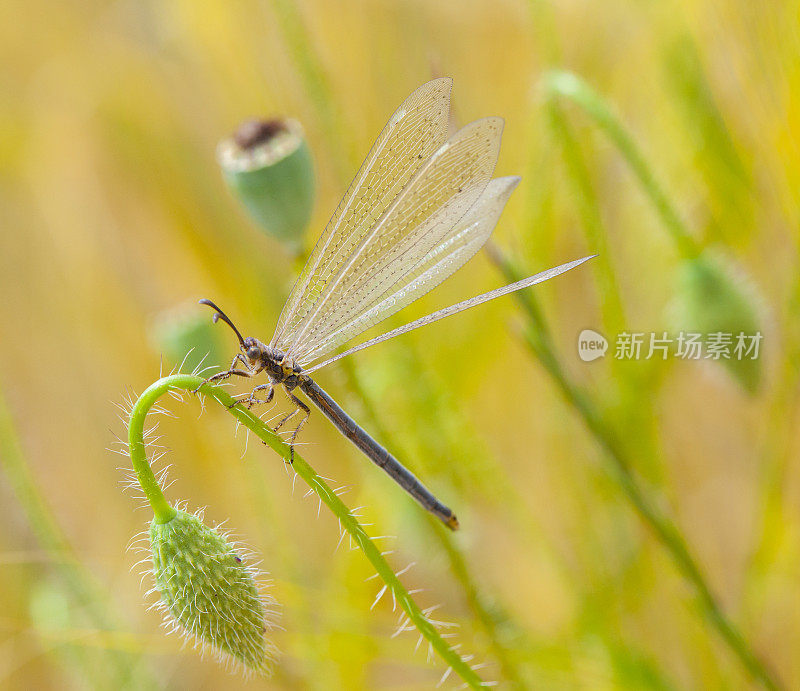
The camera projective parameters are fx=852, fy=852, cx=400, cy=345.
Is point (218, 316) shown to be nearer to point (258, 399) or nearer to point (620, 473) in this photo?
point (258, 399)

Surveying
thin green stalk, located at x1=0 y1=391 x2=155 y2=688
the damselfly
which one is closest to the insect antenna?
the damselfly

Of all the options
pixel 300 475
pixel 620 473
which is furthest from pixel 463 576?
pixel 300 475

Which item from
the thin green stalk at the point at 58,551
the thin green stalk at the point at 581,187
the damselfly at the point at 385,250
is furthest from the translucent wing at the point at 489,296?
the thin green stalk at the point at 58,551

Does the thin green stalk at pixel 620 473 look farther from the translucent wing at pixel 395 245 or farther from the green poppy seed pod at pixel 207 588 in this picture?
the green poppy seed pod at pixel 207 588

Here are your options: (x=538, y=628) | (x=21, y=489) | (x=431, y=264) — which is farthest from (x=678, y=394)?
(x=21, y=489)

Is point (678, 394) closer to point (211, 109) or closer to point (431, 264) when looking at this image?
point (431, 264)

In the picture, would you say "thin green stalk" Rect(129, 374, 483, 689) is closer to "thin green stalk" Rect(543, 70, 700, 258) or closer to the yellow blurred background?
the yellow blurred background
